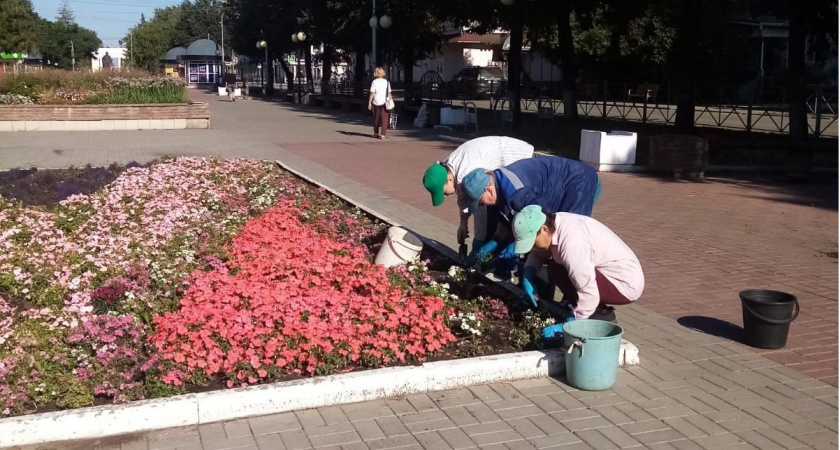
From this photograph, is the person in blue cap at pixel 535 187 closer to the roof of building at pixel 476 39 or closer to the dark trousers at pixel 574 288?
the dark trousers at pixel 574 288

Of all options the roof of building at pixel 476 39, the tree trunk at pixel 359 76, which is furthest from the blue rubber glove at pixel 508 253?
the roof of building at pixel 476 39

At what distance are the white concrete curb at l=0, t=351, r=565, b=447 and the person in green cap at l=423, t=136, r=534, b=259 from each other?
138cm

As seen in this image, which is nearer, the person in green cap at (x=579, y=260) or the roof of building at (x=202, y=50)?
the person in green cap at (x=579, y=260)

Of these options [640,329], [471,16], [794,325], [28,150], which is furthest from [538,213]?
[471,16]

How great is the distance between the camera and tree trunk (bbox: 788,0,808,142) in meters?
17.7

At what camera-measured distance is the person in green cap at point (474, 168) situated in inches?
249

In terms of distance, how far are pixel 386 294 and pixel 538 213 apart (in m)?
1.39

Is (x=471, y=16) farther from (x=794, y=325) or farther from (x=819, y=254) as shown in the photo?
(x=794, y=325)

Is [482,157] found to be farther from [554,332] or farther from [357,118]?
[357,118]

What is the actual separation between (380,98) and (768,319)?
1586cm

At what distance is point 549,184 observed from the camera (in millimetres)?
6039

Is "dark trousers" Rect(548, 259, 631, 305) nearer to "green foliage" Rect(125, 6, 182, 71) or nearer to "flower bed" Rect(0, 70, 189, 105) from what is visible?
"flower bed" Rect(0, 70, 189, 105)

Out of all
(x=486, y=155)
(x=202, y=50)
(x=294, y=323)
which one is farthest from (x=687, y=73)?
(x=202, y=50)

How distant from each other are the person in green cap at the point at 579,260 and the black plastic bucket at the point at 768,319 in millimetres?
806
